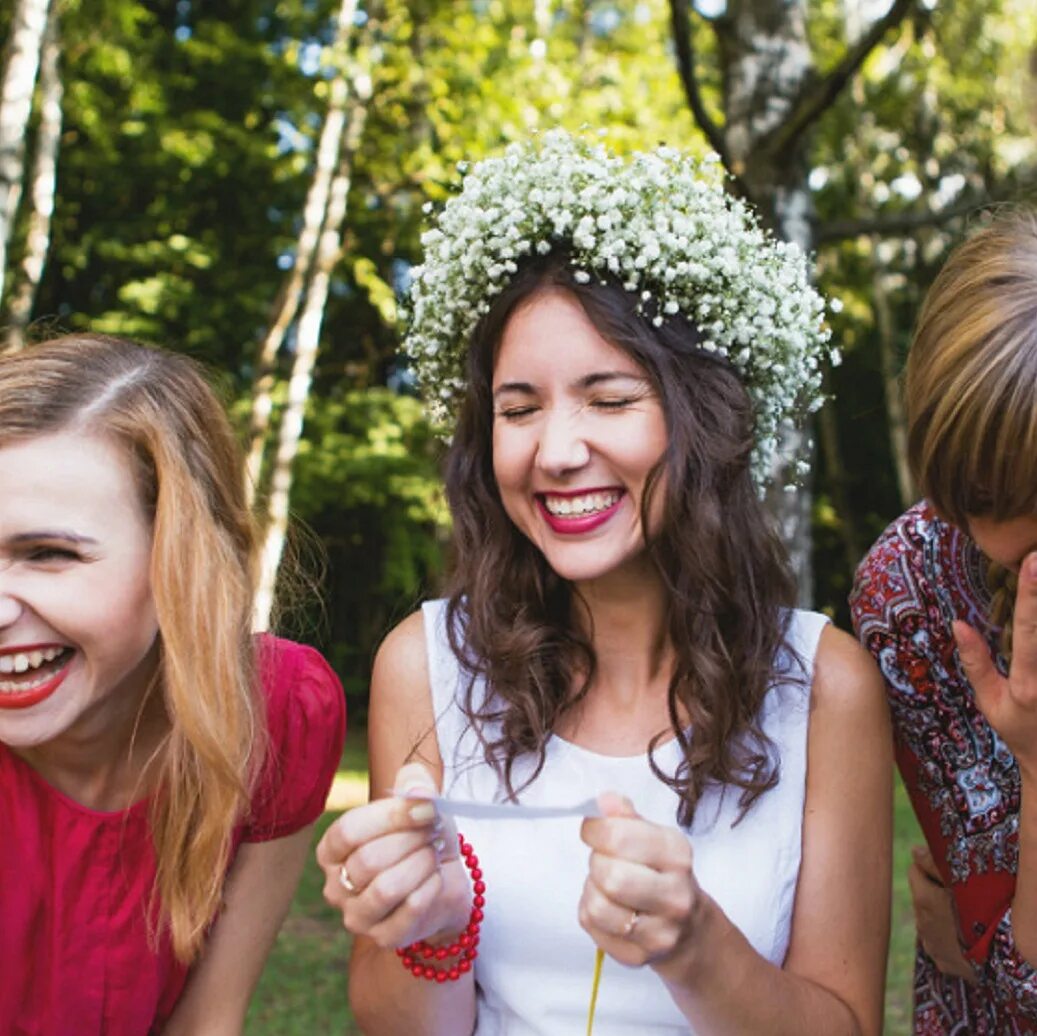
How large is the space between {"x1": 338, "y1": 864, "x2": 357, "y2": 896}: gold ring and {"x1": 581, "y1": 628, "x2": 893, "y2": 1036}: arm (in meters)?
0.39

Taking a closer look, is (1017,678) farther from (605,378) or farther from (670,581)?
(605,378)

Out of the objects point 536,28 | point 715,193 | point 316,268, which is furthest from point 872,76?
point 715,193

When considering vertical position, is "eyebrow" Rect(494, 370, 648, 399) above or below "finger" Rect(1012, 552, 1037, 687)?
above

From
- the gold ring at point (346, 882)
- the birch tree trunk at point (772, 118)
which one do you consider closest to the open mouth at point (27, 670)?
the gold ring at point (346, 882)

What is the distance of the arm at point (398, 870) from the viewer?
6.90ft

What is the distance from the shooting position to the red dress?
9.00 feet

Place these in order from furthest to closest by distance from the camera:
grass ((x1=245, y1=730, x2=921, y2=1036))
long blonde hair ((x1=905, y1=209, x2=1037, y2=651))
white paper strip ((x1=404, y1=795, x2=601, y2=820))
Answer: grass ((x1=245, y1=730, x2=921, y2=1036)) → long blonde hair ((x1=905, y1=209, x2=1037, y2=651)) → white paper strip ((x1=404, y1=795, x2=601, y2=820))

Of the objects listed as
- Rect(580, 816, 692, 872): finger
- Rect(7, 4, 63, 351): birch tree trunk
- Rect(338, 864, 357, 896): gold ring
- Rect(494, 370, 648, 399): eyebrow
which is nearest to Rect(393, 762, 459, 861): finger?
Rect(338, 864, 357, 896): gold ring

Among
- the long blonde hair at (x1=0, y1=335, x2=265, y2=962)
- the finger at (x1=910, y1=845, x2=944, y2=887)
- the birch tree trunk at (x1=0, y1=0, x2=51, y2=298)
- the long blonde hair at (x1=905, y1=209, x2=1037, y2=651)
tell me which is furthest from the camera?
the birch tree trunk at (x1=0, y1=0, x2=51, y2=298)

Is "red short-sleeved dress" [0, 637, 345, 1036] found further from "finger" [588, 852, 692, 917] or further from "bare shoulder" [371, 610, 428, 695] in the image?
"finger" [588, 852, 692, 917]

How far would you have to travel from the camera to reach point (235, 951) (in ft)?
9.26

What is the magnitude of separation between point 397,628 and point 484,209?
97 centimetres

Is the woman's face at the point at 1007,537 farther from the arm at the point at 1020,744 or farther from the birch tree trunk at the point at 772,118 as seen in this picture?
the birch tree trunk at the point at 772,118

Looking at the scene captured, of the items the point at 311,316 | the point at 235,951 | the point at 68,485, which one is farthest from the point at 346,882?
the point at 311,316
